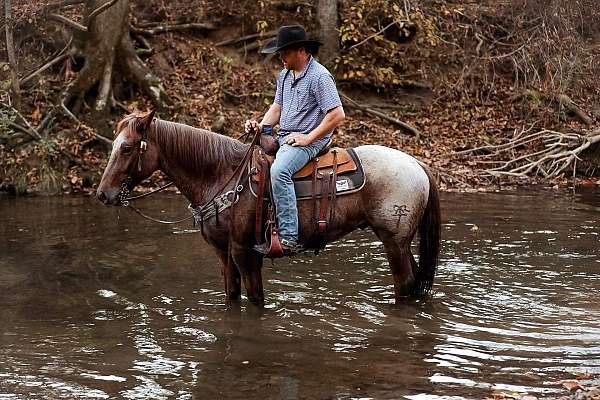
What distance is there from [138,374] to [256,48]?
14.9m

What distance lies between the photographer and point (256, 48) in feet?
65.9

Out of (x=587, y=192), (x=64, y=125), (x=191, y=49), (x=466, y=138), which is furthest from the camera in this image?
(x=191, y=49)

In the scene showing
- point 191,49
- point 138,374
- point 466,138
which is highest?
point 191,49

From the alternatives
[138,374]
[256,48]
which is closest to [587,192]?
[256,48]

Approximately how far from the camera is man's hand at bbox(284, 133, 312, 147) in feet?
23.8

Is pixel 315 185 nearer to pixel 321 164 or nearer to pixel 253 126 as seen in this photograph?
pixel 321 164

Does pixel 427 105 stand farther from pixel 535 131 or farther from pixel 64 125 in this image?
pixel 64 125

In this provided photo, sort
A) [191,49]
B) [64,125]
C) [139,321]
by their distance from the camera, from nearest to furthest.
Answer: [139,321], [64,125], [191,49]

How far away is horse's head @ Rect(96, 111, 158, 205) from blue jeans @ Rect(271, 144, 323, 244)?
3.78 ft

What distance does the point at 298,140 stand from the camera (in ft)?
23.8

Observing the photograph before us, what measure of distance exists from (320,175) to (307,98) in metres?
0.71

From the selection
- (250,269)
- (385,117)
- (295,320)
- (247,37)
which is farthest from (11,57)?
(295,320)

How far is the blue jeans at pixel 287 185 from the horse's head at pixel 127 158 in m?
1.15

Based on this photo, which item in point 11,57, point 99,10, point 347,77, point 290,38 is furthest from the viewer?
point 347,77
